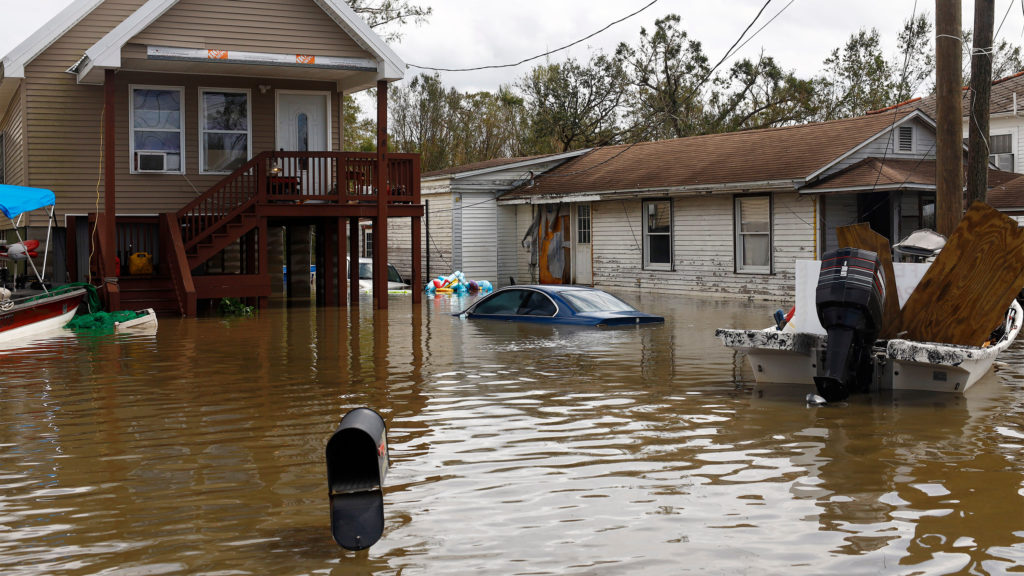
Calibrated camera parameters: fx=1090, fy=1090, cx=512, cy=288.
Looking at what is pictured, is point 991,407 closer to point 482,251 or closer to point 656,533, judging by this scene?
point 656,533

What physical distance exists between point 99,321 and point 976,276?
1501 centimetres

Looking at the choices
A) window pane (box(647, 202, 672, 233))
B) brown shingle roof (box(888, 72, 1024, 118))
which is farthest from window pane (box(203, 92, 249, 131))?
brown shingle roof (box(888, 72, 1024, 118))

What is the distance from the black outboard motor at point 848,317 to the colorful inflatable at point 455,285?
22558 millimetres

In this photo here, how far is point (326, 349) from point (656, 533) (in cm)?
1077

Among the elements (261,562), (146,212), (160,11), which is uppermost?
(160,11)

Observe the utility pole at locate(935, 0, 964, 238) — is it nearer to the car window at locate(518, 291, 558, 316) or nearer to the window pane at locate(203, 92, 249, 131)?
the car window at locate(518, 291, 558, 316)

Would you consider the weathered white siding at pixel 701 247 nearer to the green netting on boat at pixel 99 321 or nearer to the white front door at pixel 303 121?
the white front door at pixel 303 121

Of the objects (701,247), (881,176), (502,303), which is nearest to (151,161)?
(502,303)

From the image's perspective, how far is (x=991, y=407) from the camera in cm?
1101

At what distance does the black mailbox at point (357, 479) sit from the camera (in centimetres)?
609

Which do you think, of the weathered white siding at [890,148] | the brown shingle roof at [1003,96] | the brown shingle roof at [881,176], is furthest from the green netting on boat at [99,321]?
the brown shingle roof at [1003,96]

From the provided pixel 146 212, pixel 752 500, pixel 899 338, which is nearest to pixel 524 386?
pixel 899 338

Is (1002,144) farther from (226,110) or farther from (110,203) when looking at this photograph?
(110,203)

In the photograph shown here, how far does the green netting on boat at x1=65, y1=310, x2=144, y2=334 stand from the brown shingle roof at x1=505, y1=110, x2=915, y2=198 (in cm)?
1524
